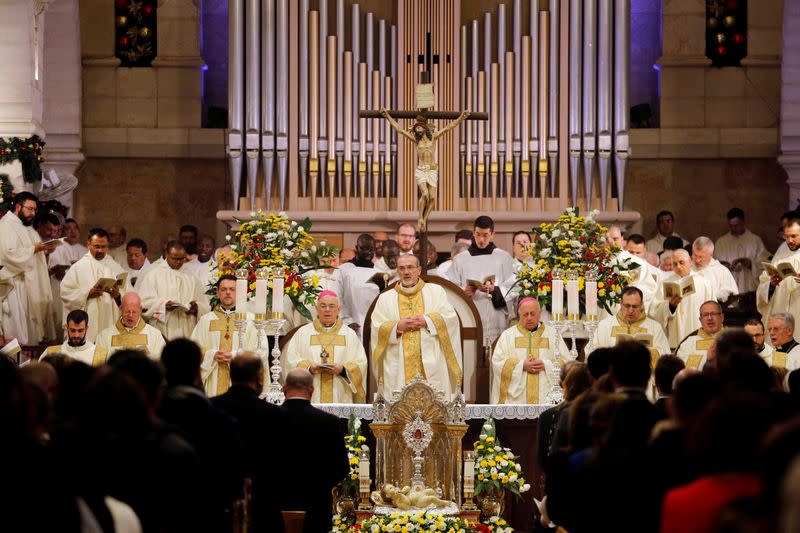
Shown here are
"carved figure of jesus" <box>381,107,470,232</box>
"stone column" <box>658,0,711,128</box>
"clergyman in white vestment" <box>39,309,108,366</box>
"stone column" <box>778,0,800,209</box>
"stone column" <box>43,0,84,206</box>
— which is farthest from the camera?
"stone column" <box>658,0,711,128</box>

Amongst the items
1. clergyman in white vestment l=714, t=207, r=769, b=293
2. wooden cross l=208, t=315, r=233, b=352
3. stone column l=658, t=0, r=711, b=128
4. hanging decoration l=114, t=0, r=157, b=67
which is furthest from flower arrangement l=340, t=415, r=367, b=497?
hanging decoration l=114, t=0, r=157, b=67

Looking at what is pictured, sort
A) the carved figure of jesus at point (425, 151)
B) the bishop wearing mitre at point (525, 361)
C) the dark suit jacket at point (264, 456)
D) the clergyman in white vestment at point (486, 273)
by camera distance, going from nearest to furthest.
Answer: the dark suit jacket at point (264, 456)
the bishop wearing mitre at point (525, 361)
the carved figure of jesus at point (425, 151)
the clergyman in white vestment at point (486, 273)

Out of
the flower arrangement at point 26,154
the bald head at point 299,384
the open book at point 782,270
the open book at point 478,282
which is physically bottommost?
the bald head at point 299,384

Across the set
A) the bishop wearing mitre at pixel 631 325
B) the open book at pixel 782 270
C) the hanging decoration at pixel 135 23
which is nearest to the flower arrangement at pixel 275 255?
the bishop wearing mitre at pixel 631 325

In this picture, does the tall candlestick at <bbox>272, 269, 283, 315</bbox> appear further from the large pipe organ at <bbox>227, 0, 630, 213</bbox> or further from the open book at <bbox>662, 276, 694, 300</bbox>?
the large pipe organ at <bbox>227, 0, 630, 213</bbox>

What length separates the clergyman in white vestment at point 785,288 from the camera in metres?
12.4

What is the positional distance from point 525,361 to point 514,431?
728 mm

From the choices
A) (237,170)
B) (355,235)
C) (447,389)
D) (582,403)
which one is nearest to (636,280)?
(447,389)

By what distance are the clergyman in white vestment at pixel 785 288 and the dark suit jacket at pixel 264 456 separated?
5990 mm

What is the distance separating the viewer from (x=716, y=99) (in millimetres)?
17969

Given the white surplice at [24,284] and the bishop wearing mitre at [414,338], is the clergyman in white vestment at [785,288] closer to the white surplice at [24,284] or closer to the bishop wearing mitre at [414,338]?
the bishop wearing mitre at [414,338]

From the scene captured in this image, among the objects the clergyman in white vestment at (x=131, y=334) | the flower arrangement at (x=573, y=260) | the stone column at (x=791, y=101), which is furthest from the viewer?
the stone column at (x=791, y=101)

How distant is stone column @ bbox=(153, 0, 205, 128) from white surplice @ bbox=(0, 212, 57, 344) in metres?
4.23

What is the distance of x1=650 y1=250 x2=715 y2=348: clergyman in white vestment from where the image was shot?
12930mm
